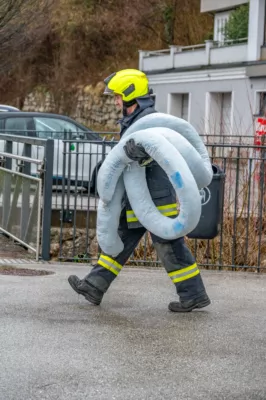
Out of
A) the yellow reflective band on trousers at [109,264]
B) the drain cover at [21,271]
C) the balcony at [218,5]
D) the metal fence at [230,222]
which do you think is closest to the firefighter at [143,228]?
the yellow reflective band on trousers at [109,264]

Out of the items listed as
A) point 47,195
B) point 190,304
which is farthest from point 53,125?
point 190,304

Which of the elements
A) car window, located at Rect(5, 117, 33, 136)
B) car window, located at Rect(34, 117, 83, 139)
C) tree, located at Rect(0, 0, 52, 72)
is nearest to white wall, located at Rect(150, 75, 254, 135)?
tree, located at Rect(0, 0, 52, 72)

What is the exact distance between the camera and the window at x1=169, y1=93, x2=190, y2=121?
40.6 meters

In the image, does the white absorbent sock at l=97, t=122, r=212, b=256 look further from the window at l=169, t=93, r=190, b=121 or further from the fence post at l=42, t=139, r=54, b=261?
the window at l=169, t=93, r=190, b=121

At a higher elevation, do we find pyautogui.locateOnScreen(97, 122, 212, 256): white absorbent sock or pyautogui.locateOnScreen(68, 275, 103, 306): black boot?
pyautogui.locateOnScreen(97, 122, 212, 256): white absorbent sock

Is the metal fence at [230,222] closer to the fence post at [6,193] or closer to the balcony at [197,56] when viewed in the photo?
the fence post at [6,193]

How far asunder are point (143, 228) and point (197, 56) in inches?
1180

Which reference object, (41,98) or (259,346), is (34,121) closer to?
(259,346)

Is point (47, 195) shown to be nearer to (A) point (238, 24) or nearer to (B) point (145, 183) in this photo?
(B) point (145, 183)

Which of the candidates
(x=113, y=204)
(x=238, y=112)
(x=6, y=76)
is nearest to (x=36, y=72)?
(x=6, y=76)

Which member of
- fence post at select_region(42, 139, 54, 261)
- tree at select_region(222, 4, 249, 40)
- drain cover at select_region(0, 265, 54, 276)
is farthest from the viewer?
tree at select_region(222, 4, 249, 40)

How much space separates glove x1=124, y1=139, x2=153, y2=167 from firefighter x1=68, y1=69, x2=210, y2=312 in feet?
0.04

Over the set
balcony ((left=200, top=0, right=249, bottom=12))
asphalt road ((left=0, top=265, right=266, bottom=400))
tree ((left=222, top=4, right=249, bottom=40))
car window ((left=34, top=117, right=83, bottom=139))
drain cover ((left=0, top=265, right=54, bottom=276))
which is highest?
balcony ((left=200, top=0, right=249, bottom=12))

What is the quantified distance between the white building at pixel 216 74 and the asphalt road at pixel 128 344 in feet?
71.2
